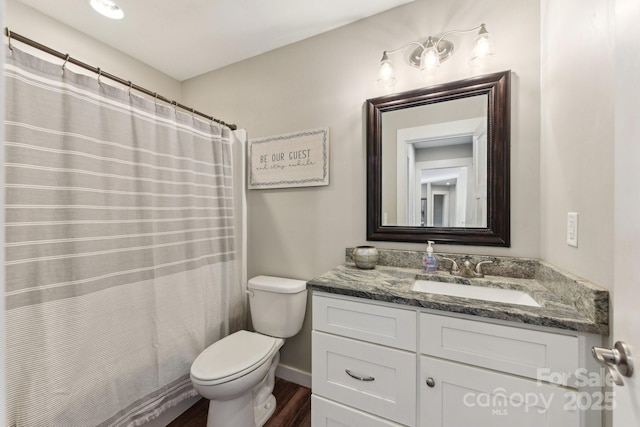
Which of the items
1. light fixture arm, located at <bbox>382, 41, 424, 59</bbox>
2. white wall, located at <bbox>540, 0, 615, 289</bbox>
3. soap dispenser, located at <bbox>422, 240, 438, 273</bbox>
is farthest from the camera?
light fixture arm, located at <bbox>382, 41, 424, 59</bbox>

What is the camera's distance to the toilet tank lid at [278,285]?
162cm

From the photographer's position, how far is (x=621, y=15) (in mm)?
533

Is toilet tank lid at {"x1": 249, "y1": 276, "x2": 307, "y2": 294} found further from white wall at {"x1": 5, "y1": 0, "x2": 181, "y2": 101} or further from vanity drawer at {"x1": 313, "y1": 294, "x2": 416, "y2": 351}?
white wall at {"x1": 5, "y1": 0, "x2": 181, "y2": 101}

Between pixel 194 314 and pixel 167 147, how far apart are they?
1036 millimetres

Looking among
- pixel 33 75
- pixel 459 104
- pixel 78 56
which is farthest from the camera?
pixel 78 56

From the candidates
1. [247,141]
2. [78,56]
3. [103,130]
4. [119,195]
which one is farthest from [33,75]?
[247,141]

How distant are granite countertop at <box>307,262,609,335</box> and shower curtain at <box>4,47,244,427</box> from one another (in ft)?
3.05

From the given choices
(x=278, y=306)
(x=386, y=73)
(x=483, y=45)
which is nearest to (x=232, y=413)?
(x=278, y=306)

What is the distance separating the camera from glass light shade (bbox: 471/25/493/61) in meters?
1.24

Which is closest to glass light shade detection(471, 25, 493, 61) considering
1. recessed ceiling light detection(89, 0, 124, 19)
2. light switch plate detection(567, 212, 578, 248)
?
light switch plate detection(567, 212, 578, 248)

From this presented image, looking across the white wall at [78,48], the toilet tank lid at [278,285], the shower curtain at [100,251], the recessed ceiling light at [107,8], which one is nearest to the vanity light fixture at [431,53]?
the shower curtain at [100,251]

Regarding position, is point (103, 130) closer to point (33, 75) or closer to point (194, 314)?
point (33, 75)

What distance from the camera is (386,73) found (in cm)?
146

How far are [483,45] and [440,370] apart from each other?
4.92 ft
